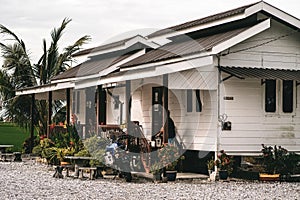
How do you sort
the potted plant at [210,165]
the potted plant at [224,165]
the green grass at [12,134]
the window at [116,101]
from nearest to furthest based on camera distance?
the potted plant at [224,165] → the potted plant at [210,165] → the window at [116,101] → the green grass at [12,134]

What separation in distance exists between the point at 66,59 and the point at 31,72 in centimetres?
207

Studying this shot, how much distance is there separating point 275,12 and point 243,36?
5.42ft

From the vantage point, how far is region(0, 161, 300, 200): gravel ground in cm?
1423

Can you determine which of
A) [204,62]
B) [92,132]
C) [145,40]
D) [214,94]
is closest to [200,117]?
[214,94]

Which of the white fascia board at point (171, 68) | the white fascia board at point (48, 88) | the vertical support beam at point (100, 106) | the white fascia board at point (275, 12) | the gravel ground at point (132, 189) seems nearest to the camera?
the gravel ground at point (132, 189)

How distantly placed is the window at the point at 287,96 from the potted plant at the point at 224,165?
2860mm

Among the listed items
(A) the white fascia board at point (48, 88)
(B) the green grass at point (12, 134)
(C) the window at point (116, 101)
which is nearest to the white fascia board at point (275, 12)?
(C) the window at point (116, 101)

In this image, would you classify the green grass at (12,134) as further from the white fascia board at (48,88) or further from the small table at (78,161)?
the small table at (78,161)

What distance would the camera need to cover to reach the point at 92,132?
21.6 m

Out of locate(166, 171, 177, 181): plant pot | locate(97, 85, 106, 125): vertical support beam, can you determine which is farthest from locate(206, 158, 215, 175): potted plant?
locate(97, 85, 106, 125): vertical support beam

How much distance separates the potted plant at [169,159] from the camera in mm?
17516

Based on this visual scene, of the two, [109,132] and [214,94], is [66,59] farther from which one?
[214,94]

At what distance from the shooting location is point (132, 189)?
51.0 ft

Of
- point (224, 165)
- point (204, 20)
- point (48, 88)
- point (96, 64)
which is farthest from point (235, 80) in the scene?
point (48, 88)
